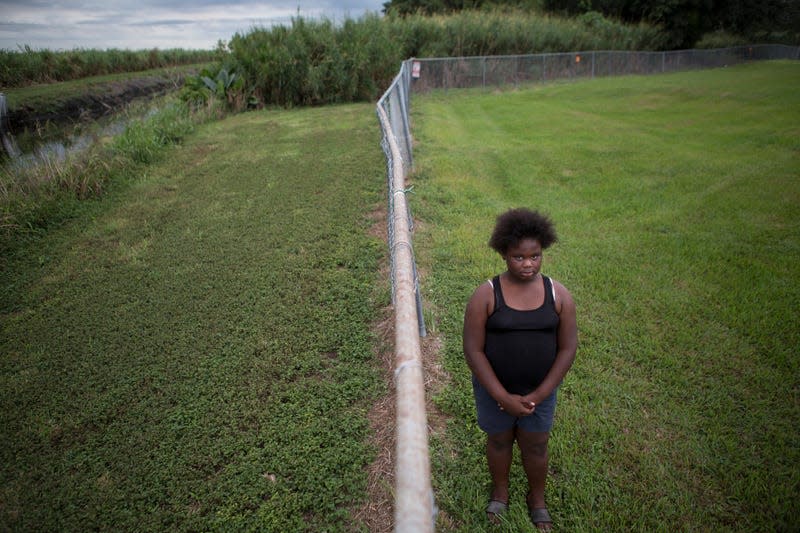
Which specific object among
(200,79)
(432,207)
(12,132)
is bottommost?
(432,207)

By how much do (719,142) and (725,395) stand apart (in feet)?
27.0

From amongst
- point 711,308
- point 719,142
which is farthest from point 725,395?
point 719,142

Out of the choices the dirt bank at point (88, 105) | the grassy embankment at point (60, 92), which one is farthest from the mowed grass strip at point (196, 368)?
the grassy embankment at point (60, 92)

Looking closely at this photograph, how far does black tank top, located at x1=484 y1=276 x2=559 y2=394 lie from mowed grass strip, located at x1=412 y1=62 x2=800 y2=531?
2.73 feet

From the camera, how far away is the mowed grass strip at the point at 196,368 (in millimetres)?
2518

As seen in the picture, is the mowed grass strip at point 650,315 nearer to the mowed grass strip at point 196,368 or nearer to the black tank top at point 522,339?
the mowed grass strip at point 196,368

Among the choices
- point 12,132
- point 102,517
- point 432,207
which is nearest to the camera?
point 102,517

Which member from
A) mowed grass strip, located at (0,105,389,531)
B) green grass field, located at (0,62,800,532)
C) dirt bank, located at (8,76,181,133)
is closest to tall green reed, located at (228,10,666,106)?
dirt bank, located at (8,76,181,133)

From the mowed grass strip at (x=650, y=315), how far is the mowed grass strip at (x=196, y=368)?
70cm

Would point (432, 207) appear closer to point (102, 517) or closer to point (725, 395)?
point (725, 395)

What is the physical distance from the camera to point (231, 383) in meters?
3.34

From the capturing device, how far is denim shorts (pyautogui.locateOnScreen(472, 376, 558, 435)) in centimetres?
221

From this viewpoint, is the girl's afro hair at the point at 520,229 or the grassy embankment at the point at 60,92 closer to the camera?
the girl's afro hair at the point at 520,229

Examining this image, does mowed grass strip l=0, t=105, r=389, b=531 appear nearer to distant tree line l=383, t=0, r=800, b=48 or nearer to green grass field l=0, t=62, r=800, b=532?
green grass field l=0, t=62, r=800, b=532
